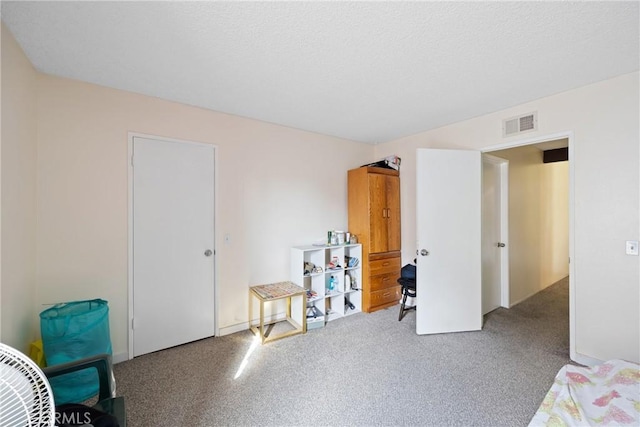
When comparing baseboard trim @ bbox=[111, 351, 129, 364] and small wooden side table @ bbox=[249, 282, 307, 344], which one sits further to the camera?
small wooden side table @ bbox=[249, 282, 307, 344]

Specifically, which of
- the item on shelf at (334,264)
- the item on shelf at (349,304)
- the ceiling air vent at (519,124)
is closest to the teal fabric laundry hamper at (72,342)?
the item on shelf at (334,264)

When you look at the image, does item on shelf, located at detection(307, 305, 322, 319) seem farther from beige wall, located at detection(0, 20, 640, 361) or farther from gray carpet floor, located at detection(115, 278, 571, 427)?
beige wall, located at detection(0, 20, 640, 361)

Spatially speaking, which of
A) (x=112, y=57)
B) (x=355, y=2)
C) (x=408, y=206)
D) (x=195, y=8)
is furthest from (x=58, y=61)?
(x=408, y=206)

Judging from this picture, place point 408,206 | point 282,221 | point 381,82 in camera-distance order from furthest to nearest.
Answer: point 408,206
point 282,221
point 381,82

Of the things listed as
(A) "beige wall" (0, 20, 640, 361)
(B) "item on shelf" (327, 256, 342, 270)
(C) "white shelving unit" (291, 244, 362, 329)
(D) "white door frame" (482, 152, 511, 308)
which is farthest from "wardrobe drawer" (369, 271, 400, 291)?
(A) "beige wall" (0, 20, 640, 361)

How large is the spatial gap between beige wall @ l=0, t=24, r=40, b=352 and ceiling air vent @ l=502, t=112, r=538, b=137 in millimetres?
3860

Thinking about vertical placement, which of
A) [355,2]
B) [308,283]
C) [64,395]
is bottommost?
[64,395]

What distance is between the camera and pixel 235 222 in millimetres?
2869

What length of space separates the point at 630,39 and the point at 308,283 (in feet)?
11.0

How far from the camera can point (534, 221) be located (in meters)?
3.93

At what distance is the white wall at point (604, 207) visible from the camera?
2008 mm

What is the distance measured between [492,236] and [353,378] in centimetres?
259

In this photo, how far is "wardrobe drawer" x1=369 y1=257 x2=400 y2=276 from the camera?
134 inches

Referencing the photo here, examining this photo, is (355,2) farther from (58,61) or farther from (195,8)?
(58,61)
